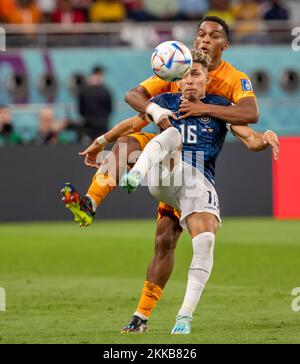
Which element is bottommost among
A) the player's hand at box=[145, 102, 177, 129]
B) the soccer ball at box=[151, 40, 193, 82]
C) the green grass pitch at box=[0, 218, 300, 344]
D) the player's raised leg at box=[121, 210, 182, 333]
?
the green grass pitch at box=[0, 218, 300, 344]

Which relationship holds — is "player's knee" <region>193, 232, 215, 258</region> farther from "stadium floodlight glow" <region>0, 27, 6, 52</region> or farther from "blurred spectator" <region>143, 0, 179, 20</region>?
"blurred spectator" <region>143, 0, 179, 20</region>

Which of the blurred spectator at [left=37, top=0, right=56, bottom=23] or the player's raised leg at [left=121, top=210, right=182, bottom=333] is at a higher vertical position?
the blurred spectator at [left=37, top=0, right=56, bottom=23]

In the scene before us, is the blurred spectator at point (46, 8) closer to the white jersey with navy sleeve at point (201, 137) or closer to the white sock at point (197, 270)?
the white jersey with navy sleeve at point (201, 137)

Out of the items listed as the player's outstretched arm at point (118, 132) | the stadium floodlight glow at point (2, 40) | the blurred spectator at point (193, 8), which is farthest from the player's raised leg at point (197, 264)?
the blurred spectator at point (193, 8)

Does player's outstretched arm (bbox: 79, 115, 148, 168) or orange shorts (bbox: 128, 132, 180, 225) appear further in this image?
player's outstretched arm (bbox: 79, 115, 148, 168)

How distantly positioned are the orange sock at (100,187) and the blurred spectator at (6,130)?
11376 millimetres

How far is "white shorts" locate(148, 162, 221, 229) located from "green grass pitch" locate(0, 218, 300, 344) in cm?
100

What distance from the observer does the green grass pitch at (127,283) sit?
9547mm

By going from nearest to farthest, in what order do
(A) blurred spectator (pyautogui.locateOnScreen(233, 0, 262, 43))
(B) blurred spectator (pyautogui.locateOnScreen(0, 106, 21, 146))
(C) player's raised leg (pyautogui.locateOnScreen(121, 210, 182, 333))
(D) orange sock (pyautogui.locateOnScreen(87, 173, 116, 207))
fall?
1. (D) orange sock (pyautogui.locateOnScreen(87, 173, 116, 207))
2. (C) player's raised leg (pyautogui.locateOnScreen(121, 210, 182, 333))
3. (B) blurred spectator (pyautogui.locateOnScreen(0, 106, 21, 146))
4. (A) blurred spectator (pyautogui.locateOnScreen(233, 0, 262, 43))

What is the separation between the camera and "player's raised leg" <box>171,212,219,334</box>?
9.27 metres

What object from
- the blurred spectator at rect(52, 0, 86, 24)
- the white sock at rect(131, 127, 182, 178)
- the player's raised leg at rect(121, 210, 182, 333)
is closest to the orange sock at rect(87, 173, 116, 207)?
the white sock at rect(131, 127, 182, 178)

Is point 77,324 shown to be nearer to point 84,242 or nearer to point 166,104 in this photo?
point 166,104

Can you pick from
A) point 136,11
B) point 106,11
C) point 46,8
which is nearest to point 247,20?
point 136,11
